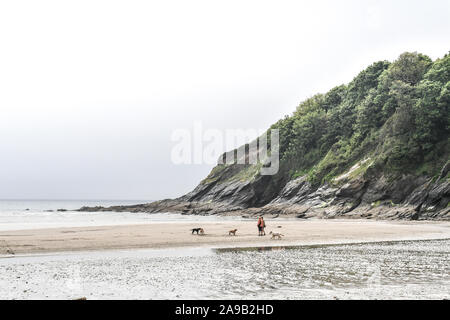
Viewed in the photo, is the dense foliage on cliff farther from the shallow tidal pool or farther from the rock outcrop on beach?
the shallow tidal pool

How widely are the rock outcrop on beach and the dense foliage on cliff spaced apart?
0.60ft

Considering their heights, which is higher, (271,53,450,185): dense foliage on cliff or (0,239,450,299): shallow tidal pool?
(271,53,450,185): dense foliage on cliff

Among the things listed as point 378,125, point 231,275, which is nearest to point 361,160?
point 378,125

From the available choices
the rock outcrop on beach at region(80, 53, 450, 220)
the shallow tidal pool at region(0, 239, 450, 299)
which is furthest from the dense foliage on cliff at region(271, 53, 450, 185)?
the shallow tidal pool at region(0, 239, 450, 299)

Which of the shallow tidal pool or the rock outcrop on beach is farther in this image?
the rock outcrop on beach

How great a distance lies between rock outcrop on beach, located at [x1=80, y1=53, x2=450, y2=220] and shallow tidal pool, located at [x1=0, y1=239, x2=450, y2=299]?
40847 mm

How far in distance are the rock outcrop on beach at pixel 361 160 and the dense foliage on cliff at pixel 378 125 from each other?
18 cm

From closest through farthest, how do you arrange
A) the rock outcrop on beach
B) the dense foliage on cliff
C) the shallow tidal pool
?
1. the shallow tidal pool
2. the rock outcrop on beach
3. the dense foliage on cliff

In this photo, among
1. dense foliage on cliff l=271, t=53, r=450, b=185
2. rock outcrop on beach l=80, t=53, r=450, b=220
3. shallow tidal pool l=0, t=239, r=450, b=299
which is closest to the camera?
shallow tidal pool l=0, t=239, r=450, b=299

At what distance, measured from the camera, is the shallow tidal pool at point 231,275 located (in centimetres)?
1216

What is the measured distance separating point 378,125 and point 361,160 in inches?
421

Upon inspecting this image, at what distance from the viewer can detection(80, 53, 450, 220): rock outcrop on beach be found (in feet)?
213
